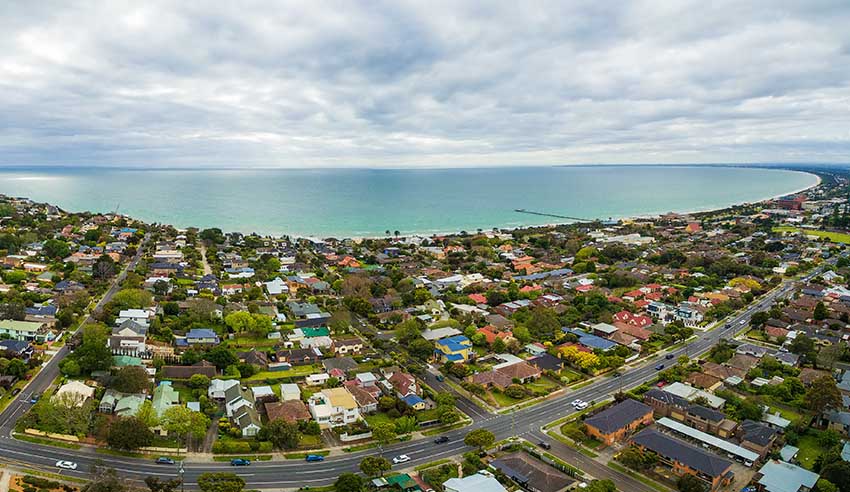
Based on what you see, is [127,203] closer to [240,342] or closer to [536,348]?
[240,342]

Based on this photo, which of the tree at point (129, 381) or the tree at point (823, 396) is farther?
the tree at point (129, 381)

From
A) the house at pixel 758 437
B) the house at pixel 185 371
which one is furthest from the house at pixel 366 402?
the house at pixel 758 437

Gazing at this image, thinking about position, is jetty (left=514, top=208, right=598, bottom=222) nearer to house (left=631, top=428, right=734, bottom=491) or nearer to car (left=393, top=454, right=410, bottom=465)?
house (left=631, top=428, right=734, bottom=491)

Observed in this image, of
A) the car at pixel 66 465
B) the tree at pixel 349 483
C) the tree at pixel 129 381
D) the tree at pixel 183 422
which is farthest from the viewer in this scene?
the tree at pixel 129 381

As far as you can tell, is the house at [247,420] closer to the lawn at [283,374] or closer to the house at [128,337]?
the lawn at [283,374]

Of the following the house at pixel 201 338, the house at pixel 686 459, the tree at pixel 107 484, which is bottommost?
the house at pixel 686 459

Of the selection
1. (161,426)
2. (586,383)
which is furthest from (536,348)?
(161,426)

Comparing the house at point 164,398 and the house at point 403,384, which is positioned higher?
the house at point 164,398

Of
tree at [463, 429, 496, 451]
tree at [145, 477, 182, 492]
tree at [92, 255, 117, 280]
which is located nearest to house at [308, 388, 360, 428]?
tree at [463, 429, 496, 451]
